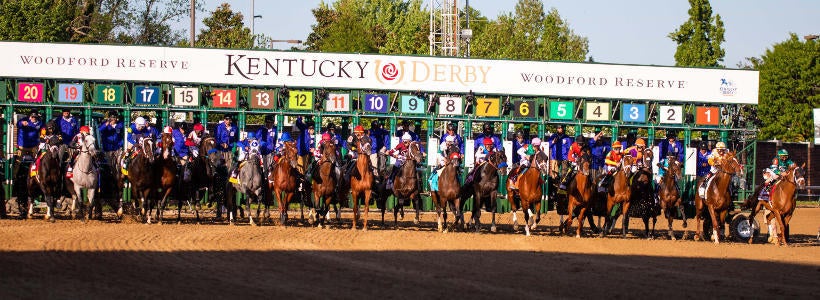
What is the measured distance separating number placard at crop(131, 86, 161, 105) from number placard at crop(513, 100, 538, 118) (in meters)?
10.1

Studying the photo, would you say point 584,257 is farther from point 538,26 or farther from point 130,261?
point 538,26

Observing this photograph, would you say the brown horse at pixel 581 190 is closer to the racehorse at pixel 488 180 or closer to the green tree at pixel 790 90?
the racehorse at pixel 488 180

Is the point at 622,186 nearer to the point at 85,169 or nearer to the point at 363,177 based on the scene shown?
the point at 363,177

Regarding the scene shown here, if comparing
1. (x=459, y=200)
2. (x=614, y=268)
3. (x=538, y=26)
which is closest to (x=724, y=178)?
(x=459, y=200)

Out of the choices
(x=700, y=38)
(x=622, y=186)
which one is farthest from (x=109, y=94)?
(x=700, y=38)

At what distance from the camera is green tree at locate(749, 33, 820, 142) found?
67.4m

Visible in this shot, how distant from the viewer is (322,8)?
102188 millimetres

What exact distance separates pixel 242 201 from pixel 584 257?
12.4 metres

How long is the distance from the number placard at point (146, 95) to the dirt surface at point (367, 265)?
858 centimetres

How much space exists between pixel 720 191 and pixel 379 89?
11.9m

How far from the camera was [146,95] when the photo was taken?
3503 cm

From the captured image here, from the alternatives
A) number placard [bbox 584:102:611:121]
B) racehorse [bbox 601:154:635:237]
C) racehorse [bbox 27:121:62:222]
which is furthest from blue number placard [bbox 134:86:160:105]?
racehorse [bbox 601:154:635:237]

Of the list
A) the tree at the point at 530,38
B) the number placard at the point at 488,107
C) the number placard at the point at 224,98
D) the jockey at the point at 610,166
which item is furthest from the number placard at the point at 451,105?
the tree at the point at 530,38

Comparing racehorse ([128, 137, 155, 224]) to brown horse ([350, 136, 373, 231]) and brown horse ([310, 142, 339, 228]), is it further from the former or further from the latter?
brown horse ([350, 136, 373, 231])
